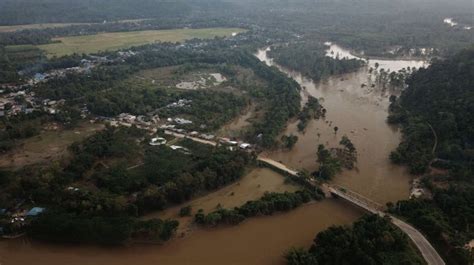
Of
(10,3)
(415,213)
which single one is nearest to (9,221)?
(415,213)

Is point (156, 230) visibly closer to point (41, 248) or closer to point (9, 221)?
point (41, 248)

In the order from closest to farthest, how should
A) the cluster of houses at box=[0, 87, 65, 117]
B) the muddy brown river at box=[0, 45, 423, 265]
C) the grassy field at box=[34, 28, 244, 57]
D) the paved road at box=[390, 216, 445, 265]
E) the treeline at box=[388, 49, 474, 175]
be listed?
the paved road at box=[390, 216, 445, 265] → the muddy brown river at box=[0, 45, 423, 265] → the treeline at box=[388, 49, 474, 175] → the cluster of houses at box=[0, 87, 65, 117] → the grassy field at box=[34, 28, 244, 57]

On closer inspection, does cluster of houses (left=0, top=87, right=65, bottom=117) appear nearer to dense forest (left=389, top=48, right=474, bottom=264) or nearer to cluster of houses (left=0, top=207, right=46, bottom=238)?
cluster of houses (left=0, top=207, right=46, bottom=238)

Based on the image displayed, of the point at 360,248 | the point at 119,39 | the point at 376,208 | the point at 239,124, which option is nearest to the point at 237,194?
the point at 376,208

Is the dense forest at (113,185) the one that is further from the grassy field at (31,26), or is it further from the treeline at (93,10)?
the treeline at (93,10)

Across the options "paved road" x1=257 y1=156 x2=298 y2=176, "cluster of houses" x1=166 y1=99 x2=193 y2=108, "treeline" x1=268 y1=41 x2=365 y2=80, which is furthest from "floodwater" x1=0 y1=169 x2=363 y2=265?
"treeline" x1=268 y1=41 x2=365 y2=80

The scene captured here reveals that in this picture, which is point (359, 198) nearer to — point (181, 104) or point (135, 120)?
point (135, 120)

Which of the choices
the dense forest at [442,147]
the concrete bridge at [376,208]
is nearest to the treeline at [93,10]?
the dense forest at [442,147]

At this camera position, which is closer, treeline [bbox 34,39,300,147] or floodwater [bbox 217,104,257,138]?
floodwater [bbox 217,104,257,138]
